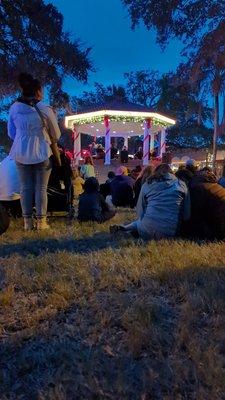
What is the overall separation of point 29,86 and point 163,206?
2.13 metres

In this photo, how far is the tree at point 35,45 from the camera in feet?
40.4

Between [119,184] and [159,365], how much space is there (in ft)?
24.4

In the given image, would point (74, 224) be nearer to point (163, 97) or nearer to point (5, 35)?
point (5, 35)

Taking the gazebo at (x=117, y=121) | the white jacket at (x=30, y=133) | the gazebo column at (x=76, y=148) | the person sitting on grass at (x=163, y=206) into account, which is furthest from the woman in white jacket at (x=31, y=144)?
the gazebo column at (x=76, y=148)

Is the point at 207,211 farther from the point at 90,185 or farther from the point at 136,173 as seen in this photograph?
the point at 136,173

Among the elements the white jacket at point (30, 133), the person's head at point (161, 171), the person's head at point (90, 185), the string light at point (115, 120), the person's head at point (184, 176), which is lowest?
the person's head at point (90, 185)

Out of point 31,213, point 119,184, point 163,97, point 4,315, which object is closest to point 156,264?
point 4,315

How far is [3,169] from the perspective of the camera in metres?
6.39

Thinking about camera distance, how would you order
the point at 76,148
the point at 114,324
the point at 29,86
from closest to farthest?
the point at 114,324, the point at 29,86, the point at 76,148

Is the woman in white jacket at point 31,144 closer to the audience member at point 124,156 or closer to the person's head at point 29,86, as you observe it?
the person's head at point 29,86

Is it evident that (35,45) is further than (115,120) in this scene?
No

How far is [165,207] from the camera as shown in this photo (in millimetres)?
4984

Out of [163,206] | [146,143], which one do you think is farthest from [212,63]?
[163,206]

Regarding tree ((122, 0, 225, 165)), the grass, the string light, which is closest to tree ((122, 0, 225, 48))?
tree ((122, 0, 225, 165))
